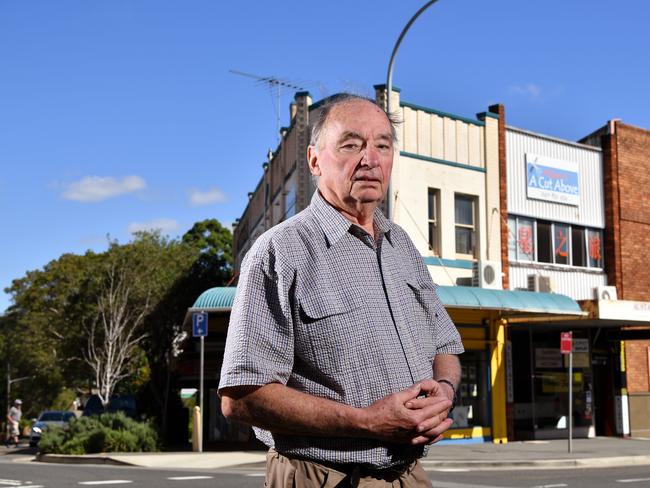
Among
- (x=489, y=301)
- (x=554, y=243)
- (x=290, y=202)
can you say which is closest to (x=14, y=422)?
(x=290, y=202)

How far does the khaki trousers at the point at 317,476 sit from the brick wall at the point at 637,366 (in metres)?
26.2

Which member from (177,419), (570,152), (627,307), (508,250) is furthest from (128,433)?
(570,152)

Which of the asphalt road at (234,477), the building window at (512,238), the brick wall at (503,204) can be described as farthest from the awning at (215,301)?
the building window at (512,238)

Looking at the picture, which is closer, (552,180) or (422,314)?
(422,314)

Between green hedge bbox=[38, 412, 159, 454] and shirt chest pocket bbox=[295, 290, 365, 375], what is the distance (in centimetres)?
1894

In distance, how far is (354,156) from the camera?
8.77 ft

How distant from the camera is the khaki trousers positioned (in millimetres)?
2410

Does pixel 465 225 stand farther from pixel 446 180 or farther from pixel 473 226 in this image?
pixel 446 180

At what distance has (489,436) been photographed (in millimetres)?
23875

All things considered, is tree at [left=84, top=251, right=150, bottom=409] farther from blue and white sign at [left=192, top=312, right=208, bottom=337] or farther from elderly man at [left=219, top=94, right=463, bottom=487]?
elderly man at [left=219, top=94, right=463, bottom=487]

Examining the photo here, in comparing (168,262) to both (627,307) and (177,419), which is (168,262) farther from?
(627,307)

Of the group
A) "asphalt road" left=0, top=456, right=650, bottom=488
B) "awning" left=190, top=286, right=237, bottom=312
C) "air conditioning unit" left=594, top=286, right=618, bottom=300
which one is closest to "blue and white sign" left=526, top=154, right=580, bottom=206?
"air conditioning unit" left=594, top=286, right=618, bottom=300

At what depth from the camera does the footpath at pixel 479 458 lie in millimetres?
16828

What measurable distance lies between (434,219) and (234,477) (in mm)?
11597
